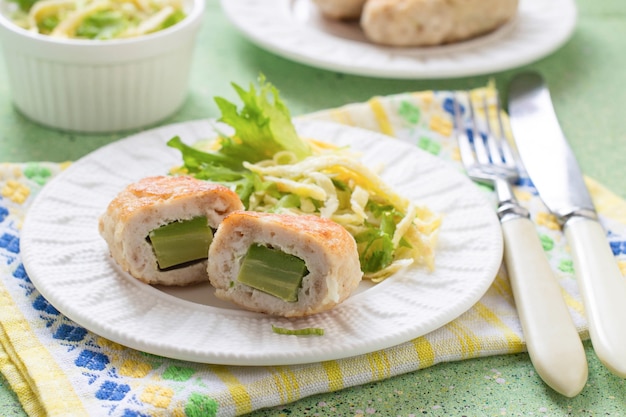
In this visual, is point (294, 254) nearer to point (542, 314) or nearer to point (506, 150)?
point (542, 314)

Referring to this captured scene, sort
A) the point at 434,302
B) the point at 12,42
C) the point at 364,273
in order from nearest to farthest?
the point at 434,302 < the point at 364,273 < the point at 12,42

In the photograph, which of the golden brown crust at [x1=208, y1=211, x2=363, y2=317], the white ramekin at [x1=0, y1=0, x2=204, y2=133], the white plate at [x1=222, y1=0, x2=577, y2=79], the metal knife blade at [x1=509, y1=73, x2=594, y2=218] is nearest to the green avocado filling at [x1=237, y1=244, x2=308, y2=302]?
the golden brown crust at [x1=208, y1=211, x2=363, y2=317]

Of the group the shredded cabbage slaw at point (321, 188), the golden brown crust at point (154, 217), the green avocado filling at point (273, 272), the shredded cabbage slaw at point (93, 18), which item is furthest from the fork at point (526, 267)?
the shredded cabbage slaw at point (93, 18)

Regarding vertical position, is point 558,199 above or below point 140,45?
below

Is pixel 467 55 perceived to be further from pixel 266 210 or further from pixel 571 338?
pixel 571 338

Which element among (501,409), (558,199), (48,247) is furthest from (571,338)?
(48,247)
